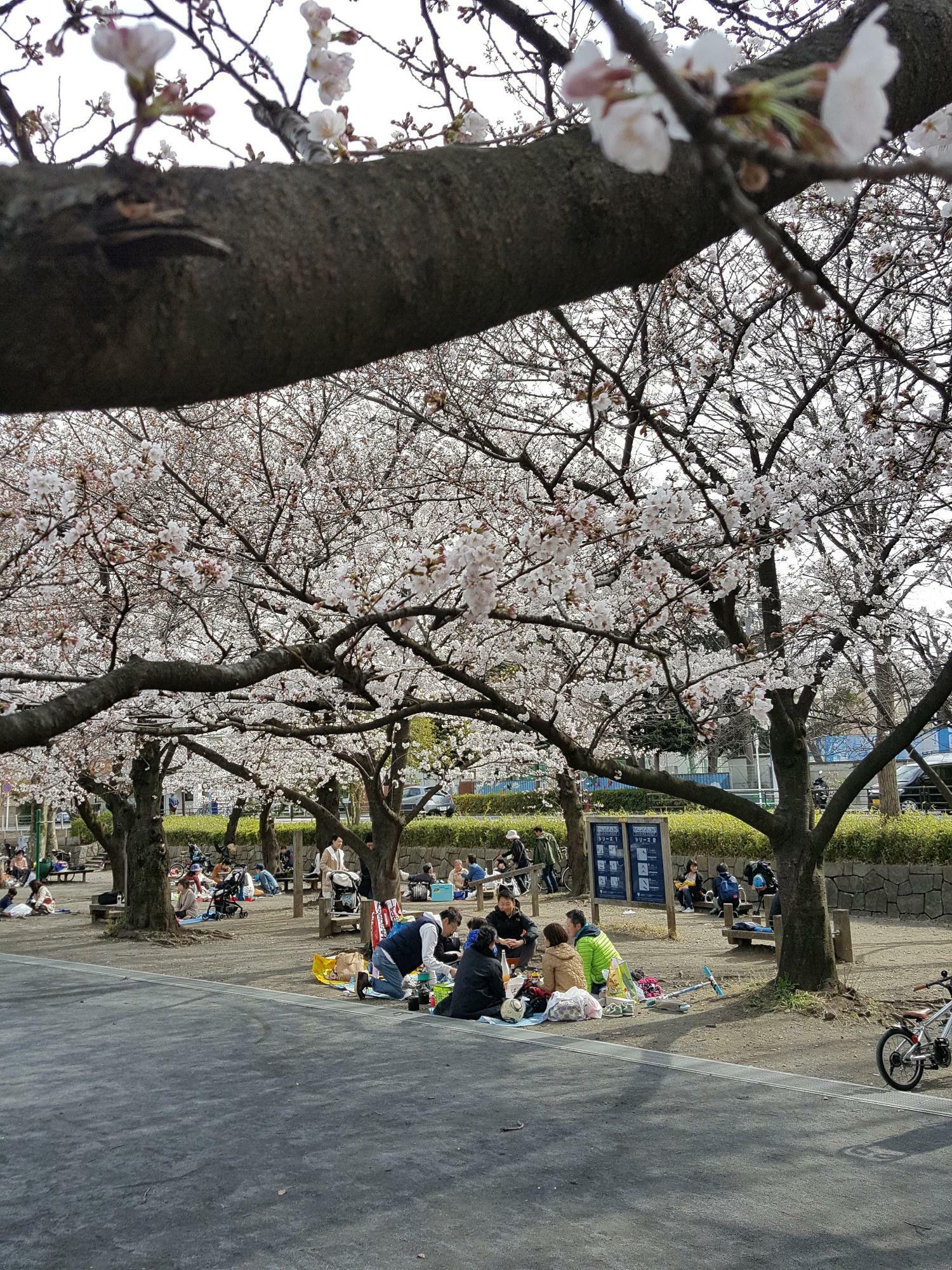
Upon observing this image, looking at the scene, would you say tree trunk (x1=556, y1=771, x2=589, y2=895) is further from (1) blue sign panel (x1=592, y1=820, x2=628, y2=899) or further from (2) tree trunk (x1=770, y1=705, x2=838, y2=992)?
(2) tree trunk (x1=770, y1=705, x2=838, y2=992)

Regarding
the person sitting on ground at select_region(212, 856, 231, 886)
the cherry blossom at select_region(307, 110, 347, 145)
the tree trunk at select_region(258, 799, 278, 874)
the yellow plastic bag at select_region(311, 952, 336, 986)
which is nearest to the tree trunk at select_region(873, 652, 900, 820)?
the yellow plastic bag at select_region(311, 952, 336, 986)

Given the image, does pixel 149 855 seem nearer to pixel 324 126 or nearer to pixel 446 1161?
pixel 446 1161

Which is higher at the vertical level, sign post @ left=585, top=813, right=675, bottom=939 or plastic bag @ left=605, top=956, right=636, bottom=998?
sign post @ left=585, top=813, right=675, bottom=939

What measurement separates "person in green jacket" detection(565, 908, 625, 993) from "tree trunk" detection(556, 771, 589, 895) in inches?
368

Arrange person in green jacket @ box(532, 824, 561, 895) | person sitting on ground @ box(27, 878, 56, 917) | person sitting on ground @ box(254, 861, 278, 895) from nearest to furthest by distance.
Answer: person sitting on ground @ box(27, 878, 56, 917), person in green jacket @ box(532, 824, 561, 895), person sitting on ground @ box(254, 861, 278, 895)

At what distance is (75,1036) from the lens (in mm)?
9633

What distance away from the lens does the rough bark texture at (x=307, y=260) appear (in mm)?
1320

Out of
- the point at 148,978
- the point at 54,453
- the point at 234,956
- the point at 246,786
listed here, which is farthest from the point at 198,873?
the point at 54,453

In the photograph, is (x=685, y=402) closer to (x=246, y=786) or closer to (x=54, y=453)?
(x=54, y=453)

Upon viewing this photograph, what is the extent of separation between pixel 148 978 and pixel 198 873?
8967mm

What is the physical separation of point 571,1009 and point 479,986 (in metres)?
0.90

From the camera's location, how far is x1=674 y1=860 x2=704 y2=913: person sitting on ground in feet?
61.8

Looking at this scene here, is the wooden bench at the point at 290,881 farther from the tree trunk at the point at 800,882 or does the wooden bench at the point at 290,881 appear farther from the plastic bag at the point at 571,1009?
the tree trunk at the point at 800,882

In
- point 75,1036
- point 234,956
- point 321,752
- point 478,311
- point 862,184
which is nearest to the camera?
point 478,311
